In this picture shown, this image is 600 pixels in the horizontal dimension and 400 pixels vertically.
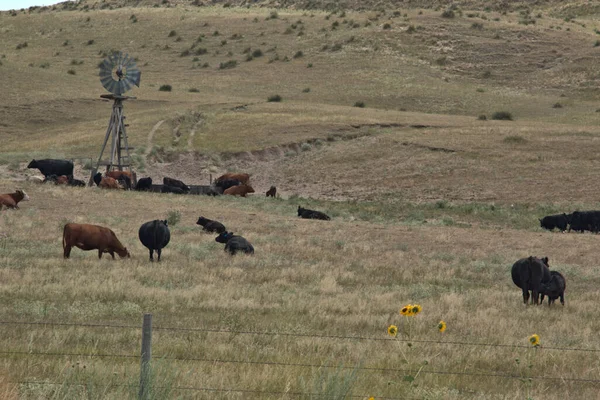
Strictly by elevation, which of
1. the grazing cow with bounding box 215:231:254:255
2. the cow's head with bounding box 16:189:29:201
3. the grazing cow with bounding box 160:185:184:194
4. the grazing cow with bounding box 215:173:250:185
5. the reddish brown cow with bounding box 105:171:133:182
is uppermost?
the grazing cow with bounding box 215:231:254:255

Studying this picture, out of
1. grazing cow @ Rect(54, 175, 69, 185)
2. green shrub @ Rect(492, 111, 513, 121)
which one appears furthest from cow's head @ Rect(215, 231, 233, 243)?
→ green shrub @ Rect(492, 111, 513, 121)


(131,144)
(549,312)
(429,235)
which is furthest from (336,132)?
(549,312)

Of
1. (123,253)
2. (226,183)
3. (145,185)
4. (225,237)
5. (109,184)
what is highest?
(123,253)

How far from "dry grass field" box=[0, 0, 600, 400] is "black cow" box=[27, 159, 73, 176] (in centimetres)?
106

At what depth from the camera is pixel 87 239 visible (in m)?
19.2

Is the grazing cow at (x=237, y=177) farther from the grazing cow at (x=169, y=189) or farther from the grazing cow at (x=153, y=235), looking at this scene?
the grazing cow at (x=153, y=235)

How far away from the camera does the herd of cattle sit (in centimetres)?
1664

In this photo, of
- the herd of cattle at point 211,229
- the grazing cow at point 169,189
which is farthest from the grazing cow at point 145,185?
the grazing cow at point 169,189

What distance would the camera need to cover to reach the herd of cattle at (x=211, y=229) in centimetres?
1664

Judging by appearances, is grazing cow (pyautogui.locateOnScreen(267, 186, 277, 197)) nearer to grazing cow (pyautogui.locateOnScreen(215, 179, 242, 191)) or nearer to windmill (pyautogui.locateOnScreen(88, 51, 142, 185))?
grazing cow (pyautogui.locateOnScreen(215, 179, 242, 191))

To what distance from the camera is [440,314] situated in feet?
48.6

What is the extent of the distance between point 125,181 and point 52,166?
4.64m

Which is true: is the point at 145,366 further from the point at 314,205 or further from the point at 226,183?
the point at 226,183

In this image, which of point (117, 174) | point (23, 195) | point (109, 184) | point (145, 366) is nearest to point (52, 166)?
point (117, 174)
